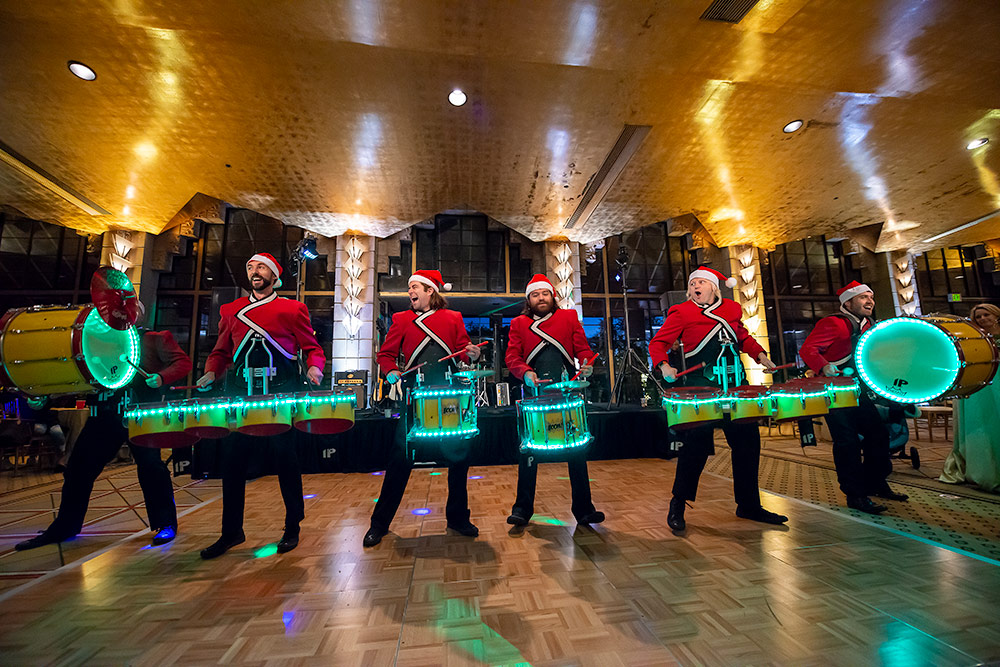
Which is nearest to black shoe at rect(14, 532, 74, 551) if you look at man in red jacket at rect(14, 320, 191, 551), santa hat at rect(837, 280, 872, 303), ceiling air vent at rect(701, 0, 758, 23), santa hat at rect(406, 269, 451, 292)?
man in red jacket at rect(14, 320, 191, 551)

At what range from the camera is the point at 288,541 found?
2.40 meters

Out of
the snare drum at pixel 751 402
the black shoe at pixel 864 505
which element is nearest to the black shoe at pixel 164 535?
the snare drum at pixel 751 402

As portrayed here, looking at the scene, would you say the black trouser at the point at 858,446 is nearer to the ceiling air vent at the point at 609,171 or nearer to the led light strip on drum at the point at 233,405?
the led light strip on drum at the point at 233,405

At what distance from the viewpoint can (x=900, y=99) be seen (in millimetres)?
4926

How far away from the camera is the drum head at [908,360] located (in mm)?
2254

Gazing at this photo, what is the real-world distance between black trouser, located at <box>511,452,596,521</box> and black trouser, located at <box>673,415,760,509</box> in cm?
56

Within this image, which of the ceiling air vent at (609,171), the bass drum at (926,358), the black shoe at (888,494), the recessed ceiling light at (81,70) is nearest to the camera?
the bass drum at (926,358)

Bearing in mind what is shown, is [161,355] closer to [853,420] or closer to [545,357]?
[545,357]

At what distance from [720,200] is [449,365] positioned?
6978 mm

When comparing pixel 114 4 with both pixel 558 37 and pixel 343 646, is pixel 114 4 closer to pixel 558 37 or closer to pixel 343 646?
pixel 558 37

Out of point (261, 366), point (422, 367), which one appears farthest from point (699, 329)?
point (261, 366)

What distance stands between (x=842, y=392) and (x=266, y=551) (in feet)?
11.4

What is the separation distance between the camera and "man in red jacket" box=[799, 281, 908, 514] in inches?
113

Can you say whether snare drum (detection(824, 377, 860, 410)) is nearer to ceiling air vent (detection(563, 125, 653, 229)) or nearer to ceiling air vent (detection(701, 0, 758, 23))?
ceiling air vent (detection(701, 0, 758, 23))
